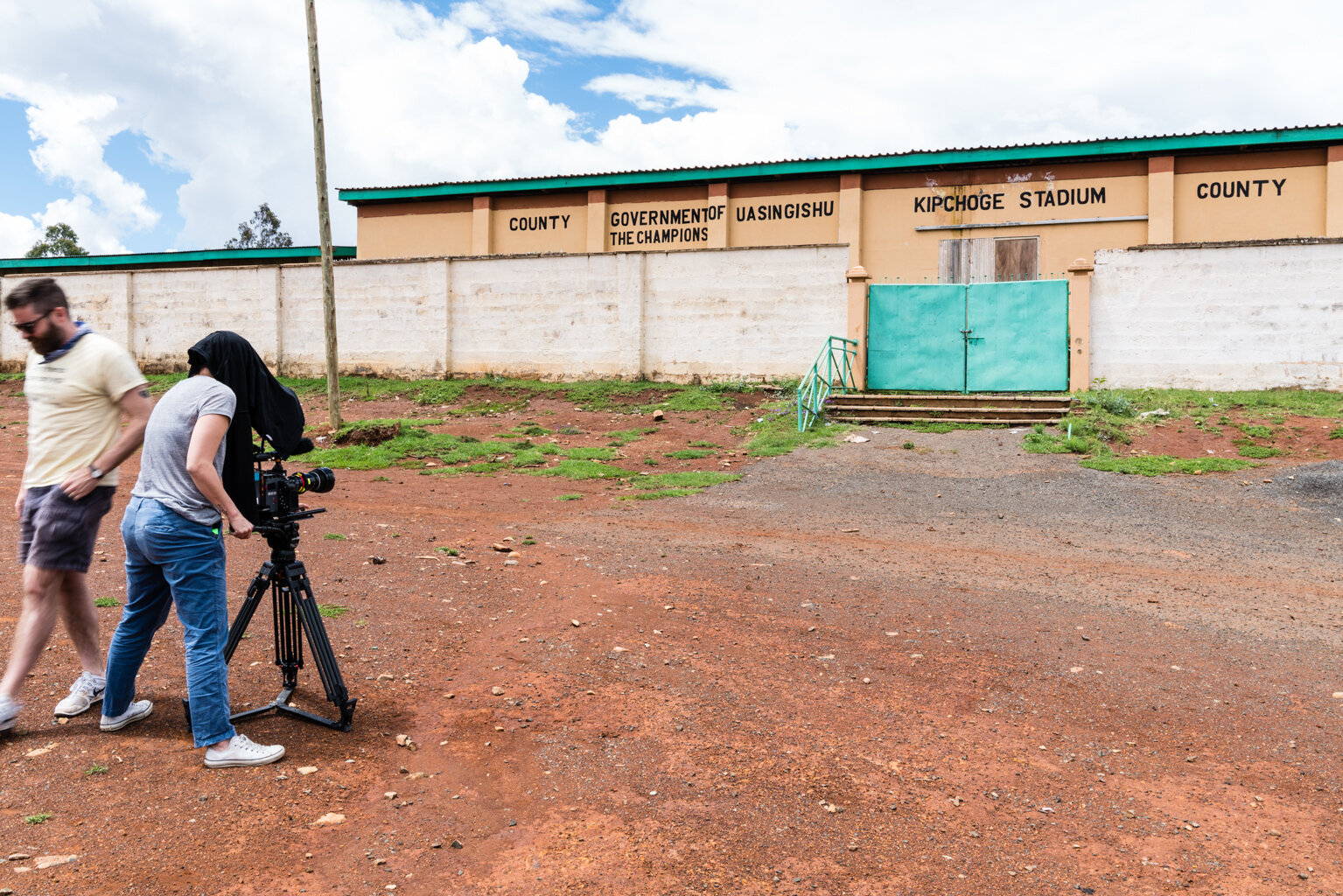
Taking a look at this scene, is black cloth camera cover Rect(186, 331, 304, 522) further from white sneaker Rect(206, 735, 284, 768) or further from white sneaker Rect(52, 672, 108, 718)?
white sneaker Rect(52, 672, 108, 718)

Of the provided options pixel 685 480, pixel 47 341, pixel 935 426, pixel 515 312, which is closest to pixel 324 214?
pixel 515 312

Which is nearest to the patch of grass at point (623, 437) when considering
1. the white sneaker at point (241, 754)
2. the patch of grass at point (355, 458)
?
the patch of grass at point (355, 458)

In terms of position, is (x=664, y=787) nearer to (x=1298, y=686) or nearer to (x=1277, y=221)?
(x=1298, y=686)

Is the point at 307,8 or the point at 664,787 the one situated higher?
the point at 307,8

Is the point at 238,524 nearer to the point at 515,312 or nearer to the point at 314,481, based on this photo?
the point at 314,481

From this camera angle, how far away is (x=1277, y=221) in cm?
1777

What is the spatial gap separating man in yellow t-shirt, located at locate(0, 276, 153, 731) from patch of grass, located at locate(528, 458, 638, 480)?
746 cm

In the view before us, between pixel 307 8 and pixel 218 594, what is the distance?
45.6 ft

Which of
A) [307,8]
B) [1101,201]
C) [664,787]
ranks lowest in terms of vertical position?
[664,787]

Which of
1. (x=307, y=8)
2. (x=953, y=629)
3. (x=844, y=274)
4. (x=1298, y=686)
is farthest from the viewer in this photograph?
(x=844, y=274)

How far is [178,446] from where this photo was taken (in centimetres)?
347

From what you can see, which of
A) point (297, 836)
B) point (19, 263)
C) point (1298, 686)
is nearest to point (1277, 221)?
point (1298, 686)

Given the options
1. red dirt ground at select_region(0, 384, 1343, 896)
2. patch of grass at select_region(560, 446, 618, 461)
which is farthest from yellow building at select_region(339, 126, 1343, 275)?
red dirt ground at select_region(0, 384, 1343, 896)

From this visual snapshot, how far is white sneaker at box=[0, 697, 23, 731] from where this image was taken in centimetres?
365
